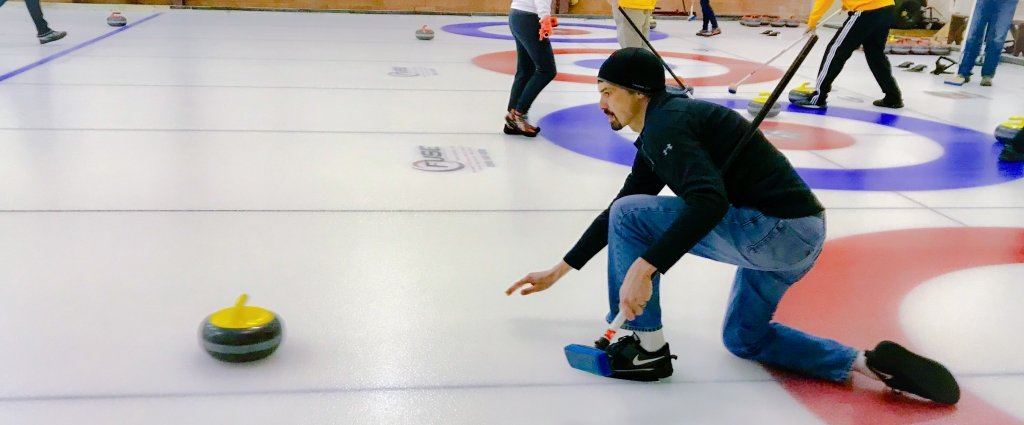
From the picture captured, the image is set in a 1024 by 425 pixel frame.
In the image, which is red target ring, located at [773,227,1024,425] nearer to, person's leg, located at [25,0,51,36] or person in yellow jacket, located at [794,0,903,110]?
person in yellow jacket, located at [794,0,903,110]

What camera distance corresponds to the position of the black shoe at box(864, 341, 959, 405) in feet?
7.86

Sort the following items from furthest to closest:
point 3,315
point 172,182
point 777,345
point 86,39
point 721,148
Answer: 1. point 86,39
2. point 172,182
3. point 3,315
4. point 777,345
5. point 721,148

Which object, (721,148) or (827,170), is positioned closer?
(721,148)

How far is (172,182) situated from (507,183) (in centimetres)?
177

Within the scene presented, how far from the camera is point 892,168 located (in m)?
5.27

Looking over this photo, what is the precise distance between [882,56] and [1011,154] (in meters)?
2.32

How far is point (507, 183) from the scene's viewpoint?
461 cm

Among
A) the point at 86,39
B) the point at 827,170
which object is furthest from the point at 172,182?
the point at 86,39

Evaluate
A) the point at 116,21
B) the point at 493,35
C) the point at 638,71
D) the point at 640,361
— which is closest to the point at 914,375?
the point at 640,361

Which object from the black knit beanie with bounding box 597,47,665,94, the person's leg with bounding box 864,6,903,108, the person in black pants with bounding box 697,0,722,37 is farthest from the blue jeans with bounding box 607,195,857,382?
the person in black pants with bounding box 697,0,722,37

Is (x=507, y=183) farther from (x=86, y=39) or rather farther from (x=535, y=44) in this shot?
(x=86, y=39)

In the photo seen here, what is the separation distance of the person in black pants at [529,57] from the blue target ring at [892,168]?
0.91ft

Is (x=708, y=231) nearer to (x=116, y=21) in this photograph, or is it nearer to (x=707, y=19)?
(x=116, y=21)

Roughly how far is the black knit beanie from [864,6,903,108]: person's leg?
226 inches
